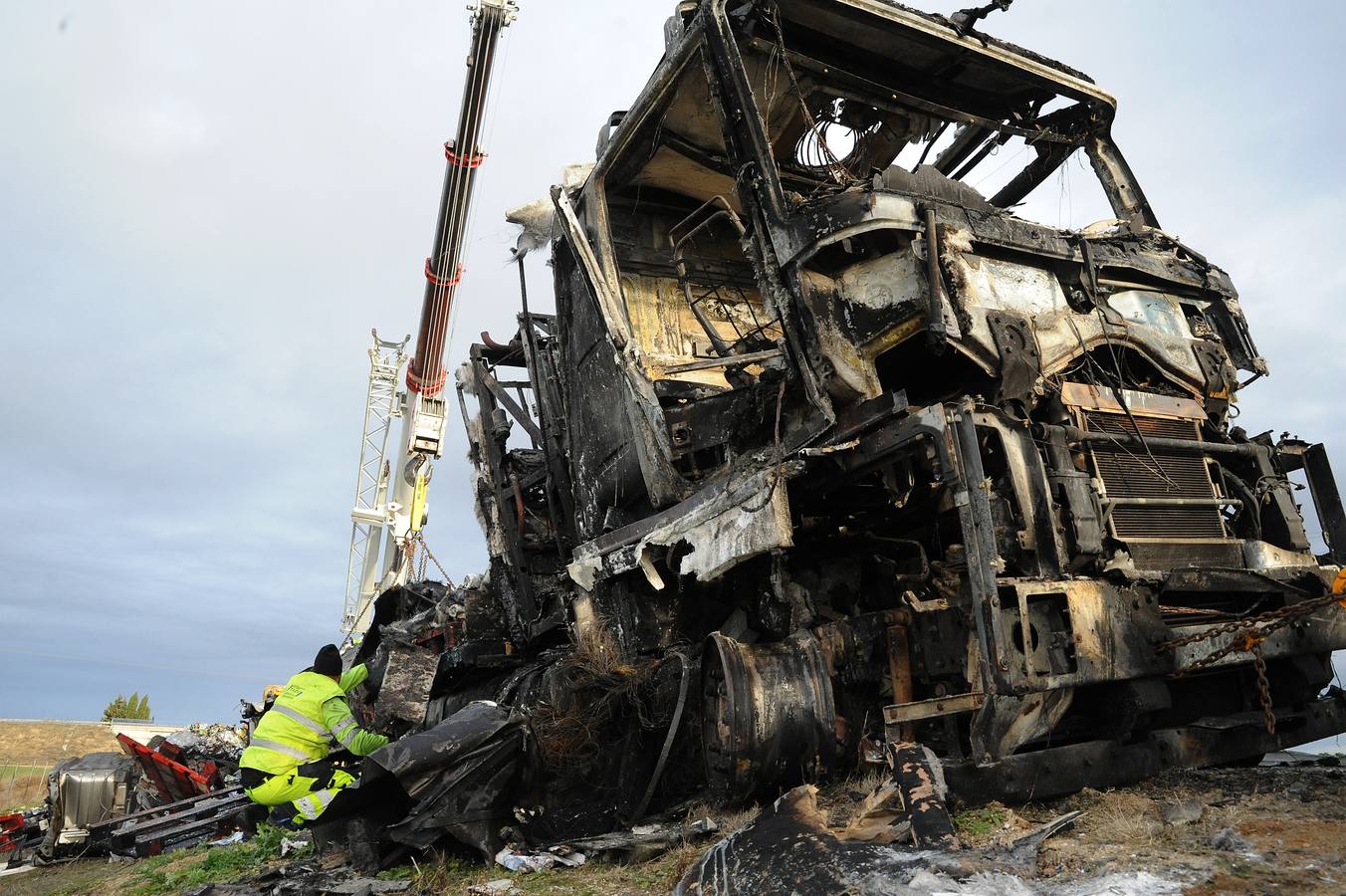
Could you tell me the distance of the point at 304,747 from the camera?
503cm

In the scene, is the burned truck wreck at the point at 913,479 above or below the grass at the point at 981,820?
above

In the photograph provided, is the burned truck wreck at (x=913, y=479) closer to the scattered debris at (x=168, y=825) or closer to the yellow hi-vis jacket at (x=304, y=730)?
the yellow hi-vis jacket at (x=304, y=730)

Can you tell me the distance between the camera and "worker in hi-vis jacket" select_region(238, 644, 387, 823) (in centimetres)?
493

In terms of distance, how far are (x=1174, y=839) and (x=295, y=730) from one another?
438 cm

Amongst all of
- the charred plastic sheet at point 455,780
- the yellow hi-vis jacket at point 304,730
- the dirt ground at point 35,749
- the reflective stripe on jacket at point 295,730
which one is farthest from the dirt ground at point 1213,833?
the dirt ground at point 35,749

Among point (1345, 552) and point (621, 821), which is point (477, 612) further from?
point (1345, 552)

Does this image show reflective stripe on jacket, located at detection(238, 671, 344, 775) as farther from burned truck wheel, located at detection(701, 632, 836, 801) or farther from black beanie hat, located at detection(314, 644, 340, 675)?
burned truck wheel, located at detection(701, 632, 836, 801)

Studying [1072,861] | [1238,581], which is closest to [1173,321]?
[1238,581]

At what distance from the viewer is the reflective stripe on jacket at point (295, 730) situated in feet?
16.3

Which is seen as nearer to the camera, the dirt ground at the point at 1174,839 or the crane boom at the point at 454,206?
the dirt ground at the point at 1174,839

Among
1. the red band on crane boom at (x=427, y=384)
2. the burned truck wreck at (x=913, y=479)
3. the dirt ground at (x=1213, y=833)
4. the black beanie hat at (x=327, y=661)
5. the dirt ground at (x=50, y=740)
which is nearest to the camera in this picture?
the dirt ground at (x=1213, y=833)

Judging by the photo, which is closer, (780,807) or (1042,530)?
(780,807)

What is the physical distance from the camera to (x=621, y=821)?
4.72 meters

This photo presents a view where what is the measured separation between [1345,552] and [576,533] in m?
4.94
